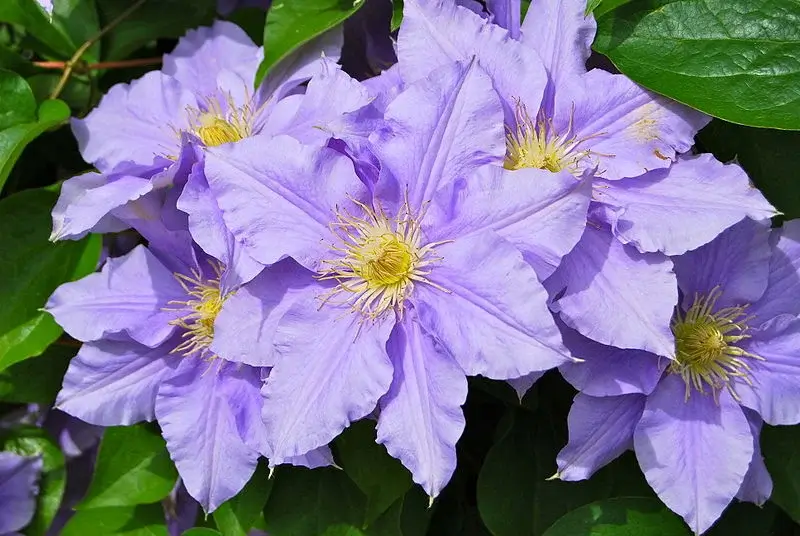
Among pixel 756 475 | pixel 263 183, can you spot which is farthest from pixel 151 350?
pixel 756 475

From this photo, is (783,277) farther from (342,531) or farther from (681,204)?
(342,531)

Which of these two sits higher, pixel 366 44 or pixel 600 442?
pixel 366 44

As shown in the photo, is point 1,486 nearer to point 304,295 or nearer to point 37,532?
point 37,532

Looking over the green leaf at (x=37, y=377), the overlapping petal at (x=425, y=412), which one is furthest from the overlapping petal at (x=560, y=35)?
the green leaf at (x=37, y=377)

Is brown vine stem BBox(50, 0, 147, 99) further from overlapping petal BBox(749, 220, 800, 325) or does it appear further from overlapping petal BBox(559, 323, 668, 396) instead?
overlapping petal BBox(749, 220, 800, 325)

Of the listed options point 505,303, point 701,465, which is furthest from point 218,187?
point 701,465

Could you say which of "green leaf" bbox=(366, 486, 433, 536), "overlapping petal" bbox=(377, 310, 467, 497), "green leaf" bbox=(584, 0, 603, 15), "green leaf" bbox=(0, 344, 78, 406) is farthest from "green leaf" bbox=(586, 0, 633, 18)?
"green leaf" bbox=(0, 344, 78, 406)

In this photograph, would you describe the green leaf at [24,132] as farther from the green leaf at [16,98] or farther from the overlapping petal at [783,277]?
the overlapping petal at [783,277]
